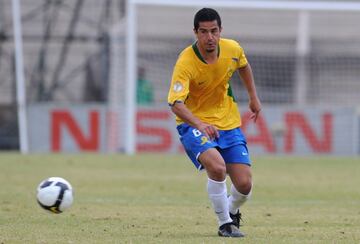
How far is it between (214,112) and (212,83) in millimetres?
295

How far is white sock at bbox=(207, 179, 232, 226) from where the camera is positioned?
29.3ft

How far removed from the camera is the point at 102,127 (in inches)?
933

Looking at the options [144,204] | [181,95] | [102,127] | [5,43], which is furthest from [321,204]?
[5,43]

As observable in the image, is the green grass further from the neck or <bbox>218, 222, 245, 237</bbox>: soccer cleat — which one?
the neck

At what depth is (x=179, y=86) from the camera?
29.1ft

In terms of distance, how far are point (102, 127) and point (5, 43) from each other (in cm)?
599

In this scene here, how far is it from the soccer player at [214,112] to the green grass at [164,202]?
1.39 feet

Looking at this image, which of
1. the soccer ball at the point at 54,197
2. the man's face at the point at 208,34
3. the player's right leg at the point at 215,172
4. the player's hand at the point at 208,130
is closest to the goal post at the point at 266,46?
the soccer ball at the point at 54,197

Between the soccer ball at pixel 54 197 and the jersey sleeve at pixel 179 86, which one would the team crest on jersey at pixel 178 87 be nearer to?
the jersey sleeve at pixel 179 86

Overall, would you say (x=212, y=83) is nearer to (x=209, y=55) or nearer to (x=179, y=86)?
(x=209, y=55)

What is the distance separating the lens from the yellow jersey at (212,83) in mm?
9086

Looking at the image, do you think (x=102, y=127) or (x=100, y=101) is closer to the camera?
(x=102, y=127)

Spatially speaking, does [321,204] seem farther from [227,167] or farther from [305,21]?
[305,21]

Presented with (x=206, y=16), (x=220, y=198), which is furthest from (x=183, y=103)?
(x=220, y=198)
